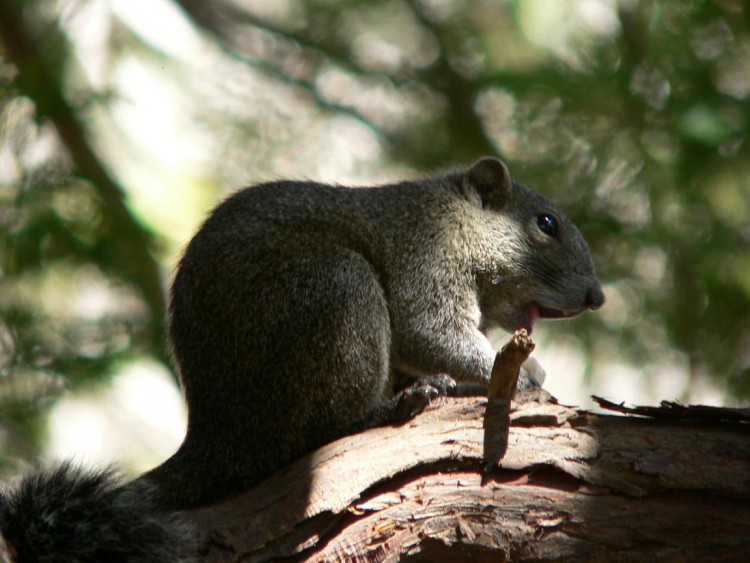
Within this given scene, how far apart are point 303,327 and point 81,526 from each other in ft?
4.75

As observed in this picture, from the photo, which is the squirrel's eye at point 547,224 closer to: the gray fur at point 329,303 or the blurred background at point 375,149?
the gray fur at point 329,303

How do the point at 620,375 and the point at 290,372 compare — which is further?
the point at 620,375

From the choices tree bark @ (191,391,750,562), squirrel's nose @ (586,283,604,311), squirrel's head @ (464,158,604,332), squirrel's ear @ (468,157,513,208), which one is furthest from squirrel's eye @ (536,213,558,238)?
tree bark @ (191,391,750,562)

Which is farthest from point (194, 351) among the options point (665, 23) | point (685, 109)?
point (665, 23)

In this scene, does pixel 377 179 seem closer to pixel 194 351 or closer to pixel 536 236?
pixel 536 236

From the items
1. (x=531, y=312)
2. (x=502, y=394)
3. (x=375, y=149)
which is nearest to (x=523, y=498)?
(x=502, y=394)

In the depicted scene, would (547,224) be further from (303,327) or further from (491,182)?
(303,327)

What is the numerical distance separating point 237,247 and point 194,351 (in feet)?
1.94

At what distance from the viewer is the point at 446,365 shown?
5.36 metres

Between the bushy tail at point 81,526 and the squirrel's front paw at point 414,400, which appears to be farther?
the squirrel's front paw at point 414,400

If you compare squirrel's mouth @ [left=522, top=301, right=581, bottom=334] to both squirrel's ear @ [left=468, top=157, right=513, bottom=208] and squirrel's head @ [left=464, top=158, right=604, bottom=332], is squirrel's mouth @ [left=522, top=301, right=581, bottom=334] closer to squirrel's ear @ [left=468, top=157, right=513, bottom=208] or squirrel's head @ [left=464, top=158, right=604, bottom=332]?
squirrel's head @ [left=464, top=158, right=604, bottom=332]

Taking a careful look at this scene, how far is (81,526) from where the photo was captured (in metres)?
4.00

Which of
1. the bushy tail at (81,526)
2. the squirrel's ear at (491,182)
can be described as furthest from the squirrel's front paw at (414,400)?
the squirrel's ear at (491,182)

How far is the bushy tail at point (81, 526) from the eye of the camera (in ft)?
12.9
